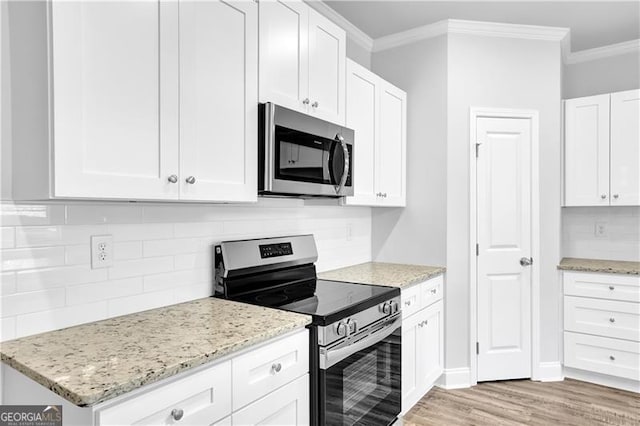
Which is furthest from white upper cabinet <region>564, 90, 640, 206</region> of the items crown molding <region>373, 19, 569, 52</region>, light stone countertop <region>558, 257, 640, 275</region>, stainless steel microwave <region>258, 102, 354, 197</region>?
stainless steel microwave <region>258, 102, 354, 197</region>

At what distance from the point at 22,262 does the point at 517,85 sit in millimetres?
3262

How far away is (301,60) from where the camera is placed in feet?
6.77

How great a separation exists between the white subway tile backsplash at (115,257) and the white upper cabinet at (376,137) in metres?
0.69

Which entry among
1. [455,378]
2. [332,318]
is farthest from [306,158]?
[455,378]

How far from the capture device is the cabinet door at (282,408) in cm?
139

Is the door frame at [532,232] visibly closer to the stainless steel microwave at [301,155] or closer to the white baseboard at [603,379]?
the white baseboard at [603,379]

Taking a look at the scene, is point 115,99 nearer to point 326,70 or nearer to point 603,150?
point 326,70

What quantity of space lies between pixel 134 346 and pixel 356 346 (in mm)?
973

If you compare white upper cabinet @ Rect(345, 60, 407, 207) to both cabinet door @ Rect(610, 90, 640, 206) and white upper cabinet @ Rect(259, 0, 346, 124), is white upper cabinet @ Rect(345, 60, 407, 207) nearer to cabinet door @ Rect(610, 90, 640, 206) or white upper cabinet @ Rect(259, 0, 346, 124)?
white upper cabinet @ Rect(259, 0, 346, 124)

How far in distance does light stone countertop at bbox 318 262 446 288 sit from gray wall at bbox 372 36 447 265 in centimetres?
15

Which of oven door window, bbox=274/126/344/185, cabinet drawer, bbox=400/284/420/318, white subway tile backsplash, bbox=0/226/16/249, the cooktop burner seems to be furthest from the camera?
cabinet drawer, bbox=400/284/420/318

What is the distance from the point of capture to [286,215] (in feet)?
8.25

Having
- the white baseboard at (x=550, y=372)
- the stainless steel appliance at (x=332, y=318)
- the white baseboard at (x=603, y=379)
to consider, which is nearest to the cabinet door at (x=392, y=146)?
the stainless steel appliance at (x=332, y=318)

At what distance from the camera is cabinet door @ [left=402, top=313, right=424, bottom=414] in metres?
2.46
